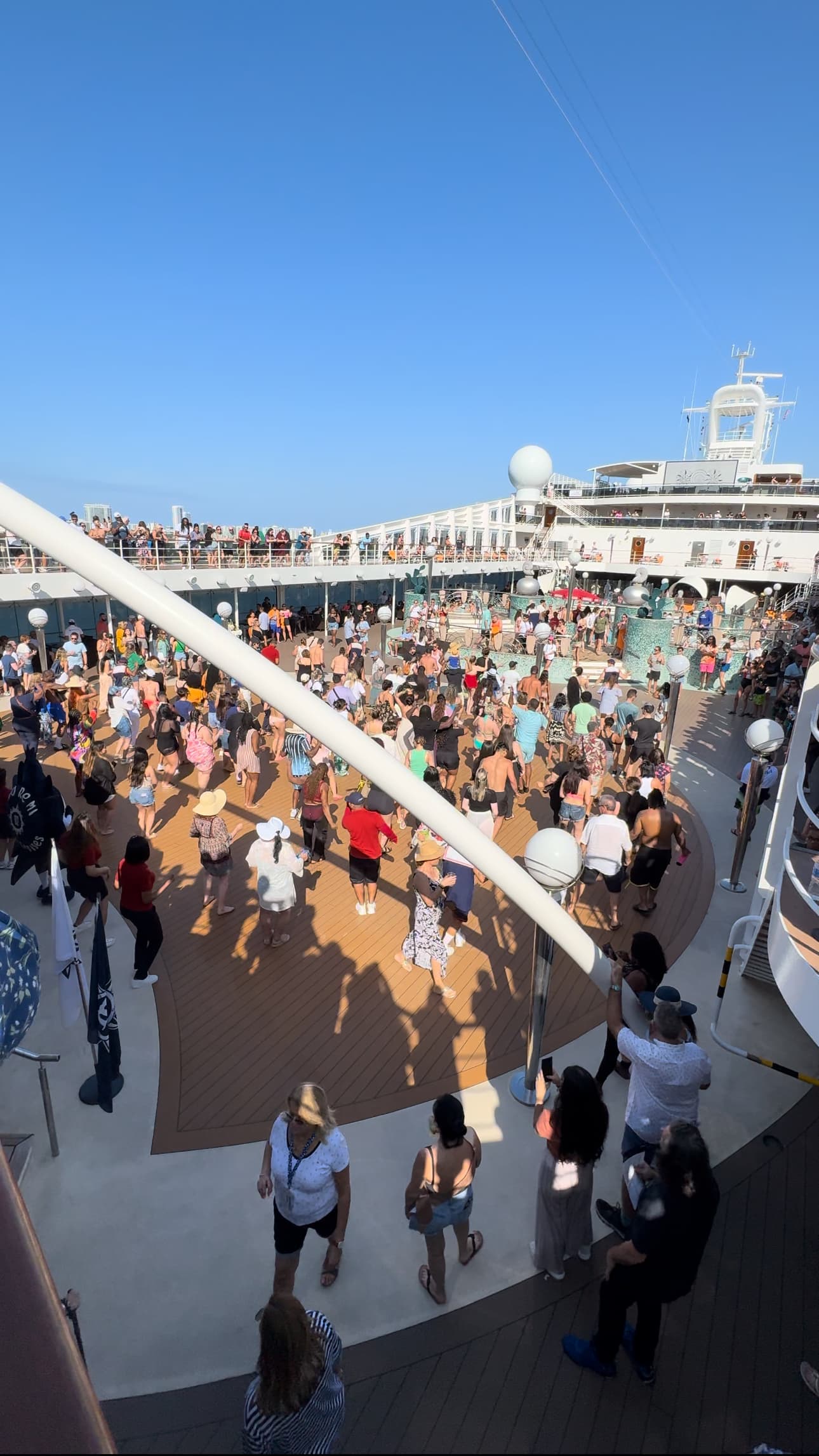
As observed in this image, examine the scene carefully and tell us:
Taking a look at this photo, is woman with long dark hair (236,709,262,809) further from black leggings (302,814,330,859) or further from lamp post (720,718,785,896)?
lamp post (720,718,785,896)

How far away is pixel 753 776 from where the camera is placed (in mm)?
7723

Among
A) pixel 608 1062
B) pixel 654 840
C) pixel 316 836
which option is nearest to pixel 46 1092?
pixel 608 1062

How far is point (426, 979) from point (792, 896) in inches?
127

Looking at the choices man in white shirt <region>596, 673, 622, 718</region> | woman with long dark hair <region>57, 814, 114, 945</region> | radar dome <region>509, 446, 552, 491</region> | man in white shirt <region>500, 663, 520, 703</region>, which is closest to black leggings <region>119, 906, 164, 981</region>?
woman with long dark hair <region>57, 814, 114, 945</region>

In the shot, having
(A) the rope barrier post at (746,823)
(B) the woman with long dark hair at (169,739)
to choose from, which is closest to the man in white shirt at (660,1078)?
(A) the rope barrier post at (746,823)

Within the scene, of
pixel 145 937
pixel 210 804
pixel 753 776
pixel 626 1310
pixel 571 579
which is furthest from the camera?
pixel 571 579

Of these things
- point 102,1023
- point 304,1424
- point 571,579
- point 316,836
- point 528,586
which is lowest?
point 316,836

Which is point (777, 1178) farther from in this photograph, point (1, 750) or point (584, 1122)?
point (1, 750)

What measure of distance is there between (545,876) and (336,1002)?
9.28 ft

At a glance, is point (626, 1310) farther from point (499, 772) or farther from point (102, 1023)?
point (499, 772)

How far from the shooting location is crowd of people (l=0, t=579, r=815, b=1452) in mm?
2867

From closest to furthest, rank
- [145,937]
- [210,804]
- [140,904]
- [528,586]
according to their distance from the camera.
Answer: [140,904] → [145,937] → [210,804] → [528,586]

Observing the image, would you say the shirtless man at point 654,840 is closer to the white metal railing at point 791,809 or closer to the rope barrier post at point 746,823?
the white metal railing at point 791,809

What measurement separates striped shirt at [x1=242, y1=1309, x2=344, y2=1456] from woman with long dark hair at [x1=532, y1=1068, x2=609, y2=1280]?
140 centimetres
